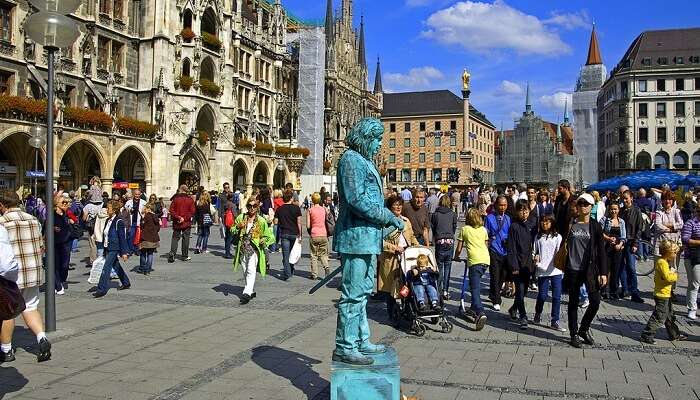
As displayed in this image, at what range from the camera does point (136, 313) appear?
8.74 meters

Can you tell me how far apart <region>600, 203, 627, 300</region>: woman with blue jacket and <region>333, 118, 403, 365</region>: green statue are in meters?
5.40

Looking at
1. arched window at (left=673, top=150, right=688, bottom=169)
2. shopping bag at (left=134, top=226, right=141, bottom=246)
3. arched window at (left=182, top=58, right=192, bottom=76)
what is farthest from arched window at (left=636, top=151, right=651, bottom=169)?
shopping bag at (left=134, top=226, right=141, bottom=246)

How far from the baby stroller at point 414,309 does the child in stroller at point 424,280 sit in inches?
2.0

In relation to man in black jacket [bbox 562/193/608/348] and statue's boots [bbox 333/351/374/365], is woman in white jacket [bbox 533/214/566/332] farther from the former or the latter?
statue's boots [bbox 333/351/374/365]

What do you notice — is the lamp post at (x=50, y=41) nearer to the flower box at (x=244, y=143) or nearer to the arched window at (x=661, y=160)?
the flower box at (x=244, y=143)

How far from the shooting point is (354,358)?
4539 millimetres

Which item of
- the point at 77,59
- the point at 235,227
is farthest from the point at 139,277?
the point at 77,59

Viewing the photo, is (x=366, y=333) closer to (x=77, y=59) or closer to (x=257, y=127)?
(x=77, y=59)

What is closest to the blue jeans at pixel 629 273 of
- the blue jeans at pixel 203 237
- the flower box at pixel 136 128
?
the blue jeans at pixel 203 237

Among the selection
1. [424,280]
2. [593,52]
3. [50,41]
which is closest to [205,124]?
[50,41]

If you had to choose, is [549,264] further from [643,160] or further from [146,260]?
[643,160]

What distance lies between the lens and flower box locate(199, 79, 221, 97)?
34.1m

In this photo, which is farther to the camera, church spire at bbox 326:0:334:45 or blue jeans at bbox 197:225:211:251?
church spire at bbox 326:0:334:45

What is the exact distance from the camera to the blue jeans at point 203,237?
17.0m
